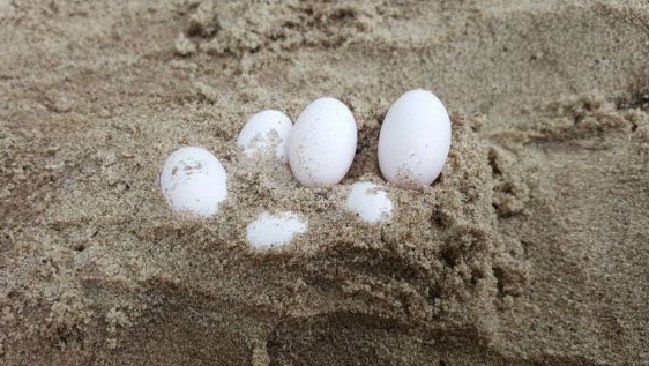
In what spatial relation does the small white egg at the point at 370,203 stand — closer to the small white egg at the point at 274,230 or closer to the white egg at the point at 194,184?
the small white egg at the point at 274,230

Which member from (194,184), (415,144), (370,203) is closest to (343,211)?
(370,203)

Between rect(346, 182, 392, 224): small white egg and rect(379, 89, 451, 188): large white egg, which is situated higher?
rect(379, 89, 451, 188): large white egg

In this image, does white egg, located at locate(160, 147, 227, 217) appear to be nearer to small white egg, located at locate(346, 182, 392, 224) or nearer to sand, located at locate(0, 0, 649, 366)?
sand, located at locate(0, 0, 649, 366)

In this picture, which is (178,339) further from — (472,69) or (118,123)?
(472,69)

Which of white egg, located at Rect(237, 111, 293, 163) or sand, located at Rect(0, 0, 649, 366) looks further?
white egg, located at Rect(237, 111, 293, 163)

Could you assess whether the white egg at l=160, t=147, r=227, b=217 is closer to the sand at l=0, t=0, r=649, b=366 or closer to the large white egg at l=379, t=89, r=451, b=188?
the sand at l=0, t=0, r=649, b=366

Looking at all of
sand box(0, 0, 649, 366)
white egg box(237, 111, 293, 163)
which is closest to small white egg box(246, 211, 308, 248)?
sand box(0, 0, 649, 366)
